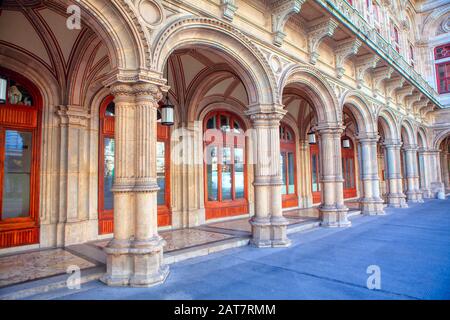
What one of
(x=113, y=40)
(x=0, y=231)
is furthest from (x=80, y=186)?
(x=113, y=40)

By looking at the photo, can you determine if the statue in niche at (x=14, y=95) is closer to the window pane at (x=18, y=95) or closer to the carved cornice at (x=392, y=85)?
the window pane at (x=18, y=95)

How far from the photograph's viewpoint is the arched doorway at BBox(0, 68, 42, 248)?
20.1 ft

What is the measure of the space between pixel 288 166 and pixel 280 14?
743 centimetres

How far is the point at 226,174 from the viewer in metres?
10.5

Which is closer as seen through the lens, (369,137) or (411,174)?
(369,137)

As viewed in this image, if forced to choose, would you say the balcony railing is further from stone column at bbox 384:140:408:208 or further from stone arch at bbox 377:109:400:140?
stone column at bbox 384:140:408:208

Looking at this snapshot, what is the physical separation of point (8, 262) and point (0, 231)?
0.97m

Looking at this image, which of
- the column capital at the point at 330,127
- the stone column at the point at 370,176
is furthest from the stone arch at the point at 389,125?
the column capital at the point at 330,127

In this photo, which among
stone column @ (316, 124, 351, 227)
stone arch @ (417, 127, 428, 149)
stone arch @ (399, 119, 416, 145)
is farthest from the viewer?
stone arch @ (417, 127, 428, 149)

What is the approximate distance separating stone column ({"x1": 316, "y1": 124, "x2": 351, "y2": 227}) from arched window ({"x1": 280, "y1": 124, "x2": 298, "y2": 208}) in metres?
3.71

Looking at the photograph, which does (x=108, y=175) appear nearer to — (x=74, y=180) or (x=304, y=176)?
(x=74, y=180)

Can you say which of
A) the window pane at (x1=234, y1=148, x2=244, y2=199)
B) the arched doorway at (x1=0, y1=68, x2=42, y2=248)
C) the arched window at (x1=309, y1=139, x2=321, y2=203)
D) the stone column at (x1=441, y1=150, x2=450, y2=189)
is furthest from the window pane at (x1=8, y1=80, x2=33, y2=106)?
the stone column at (x1=441, y1=150, x2=450, y2=189)

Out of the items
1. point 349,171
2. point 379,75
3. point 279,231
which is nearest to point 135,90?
point 279,231
